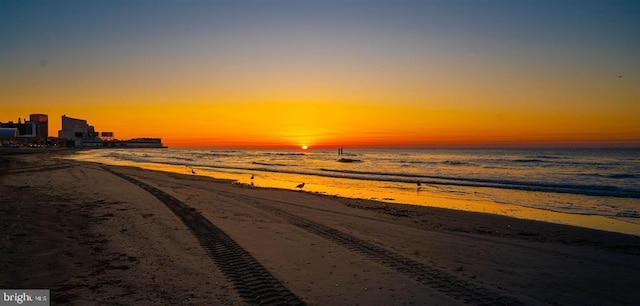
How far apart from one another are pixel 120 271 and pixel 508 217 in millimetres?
12159

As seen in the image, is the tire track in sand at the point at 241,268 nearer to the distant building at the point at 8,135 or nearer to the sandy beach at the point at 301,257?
the sandy beach at the point at 301,257

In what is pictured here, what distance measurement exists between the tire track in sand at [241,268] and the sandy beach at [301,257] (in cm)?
3

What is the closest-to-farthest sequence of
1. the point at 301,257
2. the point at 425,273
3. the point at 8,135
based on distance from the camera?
the point at 425,273 → the point at 301,257 → the point at 8,135

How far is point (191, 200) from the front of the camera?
52.0ft

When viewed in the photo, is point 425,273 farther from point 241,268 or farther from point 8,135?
point 8,135

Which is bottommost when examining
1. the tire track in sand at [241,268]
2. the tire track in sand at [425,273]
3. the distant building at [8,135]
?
the tire track in sand at [425,273]

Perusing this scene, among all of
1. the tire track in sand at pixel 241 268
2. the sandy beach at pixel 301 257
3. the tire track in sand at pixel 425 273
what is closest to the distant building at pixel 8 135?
the sandy beach at pixel 301 257

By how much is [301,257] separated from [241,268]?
51.5 inches

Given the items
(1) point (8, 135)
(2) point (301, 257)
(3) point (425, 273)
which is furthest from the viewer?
(1) point (8, 135)

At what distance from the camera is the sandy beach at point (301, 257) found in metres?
5.91

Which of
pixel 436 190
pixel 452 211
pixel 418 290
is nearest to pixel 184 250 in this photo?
pixel 418 290

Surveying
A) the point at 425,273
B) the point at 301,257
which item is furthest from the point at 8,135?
the point at 425,273

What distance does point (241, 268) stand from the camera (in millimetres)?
7047

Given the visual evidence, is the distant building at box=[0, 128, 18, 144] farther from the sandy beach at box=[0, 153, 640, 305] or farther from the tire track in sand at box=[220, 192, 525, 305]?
the tire track in sand at box=[220, 192, 525, 305]
